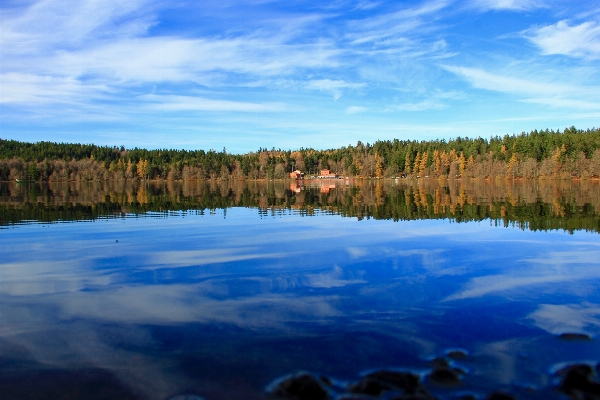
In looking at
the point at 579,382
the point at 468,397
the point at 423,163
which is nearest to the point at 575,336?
the point at 579,382

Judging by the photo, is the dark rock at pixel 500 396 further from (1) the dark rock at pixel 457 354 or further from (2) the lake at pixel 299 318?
(1) the dark rock at pixel 457 354

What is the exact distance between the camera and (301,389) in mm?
6906

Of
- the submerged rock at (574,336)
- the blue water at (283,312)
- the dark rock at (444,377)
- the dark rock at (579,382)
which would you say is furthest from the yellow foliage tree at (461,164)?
the dark rock at (444,377)

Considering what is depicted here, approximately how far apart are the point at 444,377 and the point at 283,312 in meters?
4.33

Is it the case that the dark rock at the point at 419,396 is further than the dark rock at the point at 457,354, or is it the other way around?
the dark rock at the point at 457,354

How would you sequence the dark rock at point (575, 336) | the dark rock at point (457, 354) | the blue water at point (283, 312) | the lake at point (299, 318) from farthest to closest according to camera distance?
the dark rock at point (575, 336), the dark rock at point (457, 354), the blue water at point (283, 312), the lake at point (299, 318)

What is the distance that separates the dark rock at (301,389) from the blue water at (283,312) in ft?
1.04

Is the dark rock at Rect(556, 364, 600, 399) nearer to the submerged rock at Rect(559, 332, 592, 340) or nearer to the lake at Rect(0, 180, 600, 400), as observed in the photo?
the lake at Rect(0, 180, 600, 400)

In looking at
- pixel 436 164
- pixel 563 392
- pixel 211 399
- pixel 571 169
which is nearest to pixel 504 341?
pixel 563 392

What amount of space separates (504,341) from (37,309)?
1046 cm

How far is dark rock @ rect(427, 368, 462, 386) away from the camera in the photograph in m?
7.02

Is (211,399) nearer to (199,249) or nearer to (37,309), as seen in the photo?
(37,309)

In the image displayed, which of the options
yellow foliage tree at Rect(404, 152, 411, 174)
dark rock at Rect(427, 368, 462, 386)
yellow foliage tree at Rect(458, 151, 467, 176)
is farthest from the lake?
yellow foliage tree at Rect(404, 152, 411, 174)

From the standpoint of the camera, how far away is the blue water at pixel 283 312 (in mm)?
7578
